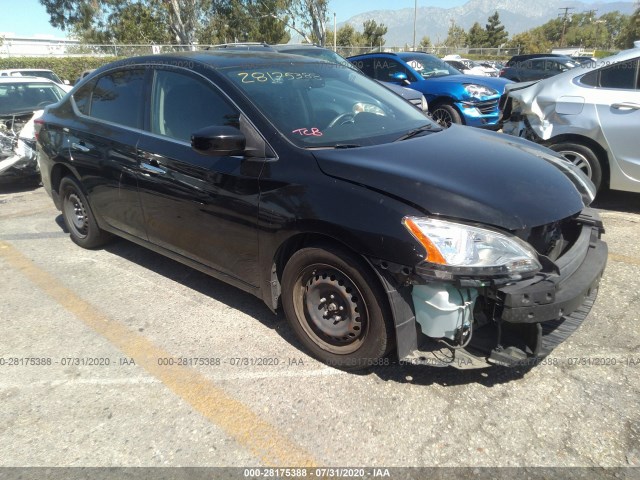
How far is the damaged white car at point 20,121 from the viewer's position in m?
6.91

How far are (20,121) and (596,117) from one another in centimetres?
788

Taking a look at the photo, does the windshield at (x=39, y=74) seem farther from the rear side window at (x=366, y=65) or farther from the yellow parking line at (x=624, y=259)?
the yellow parking line at (x=624, y=259)

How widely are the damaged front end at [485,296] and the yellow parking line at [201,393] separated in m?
0.75

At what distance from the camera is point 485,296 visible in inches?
88.4

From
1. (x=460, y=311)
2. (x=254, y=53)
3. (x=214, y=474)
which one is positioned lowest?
(x=214, y=474)

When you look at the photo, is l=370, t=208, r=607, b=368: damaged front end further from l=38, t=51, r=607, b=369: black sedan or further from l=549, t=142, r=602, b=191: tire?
l=549, t=142, r=602, b=191: tire

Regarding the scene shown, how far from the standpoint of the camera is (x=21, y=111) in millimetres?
7648

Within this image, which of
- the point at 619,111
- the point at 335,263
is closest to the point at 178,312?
the point at 335,263

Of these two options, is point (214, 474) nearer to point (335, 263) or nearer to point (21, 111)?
point (335, 263)

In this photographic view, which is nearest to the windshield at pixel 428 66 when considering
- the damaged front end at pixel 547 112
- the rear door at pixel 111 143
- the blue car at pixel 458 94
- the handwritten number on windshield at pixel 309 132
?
the blue car at pixel 458 94

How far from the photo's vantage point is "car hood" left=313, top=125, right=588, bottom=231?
2.32m

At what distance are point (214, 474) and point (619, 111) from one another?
4953 millimetres

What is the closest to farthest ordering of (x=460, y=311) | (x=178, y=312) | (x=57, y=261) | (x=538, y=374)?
(x=460, y=311)
(x=538, y=374)
(x=178, y=312)
(x=57, y=261)

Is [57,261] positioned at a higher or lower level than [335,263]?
lower
